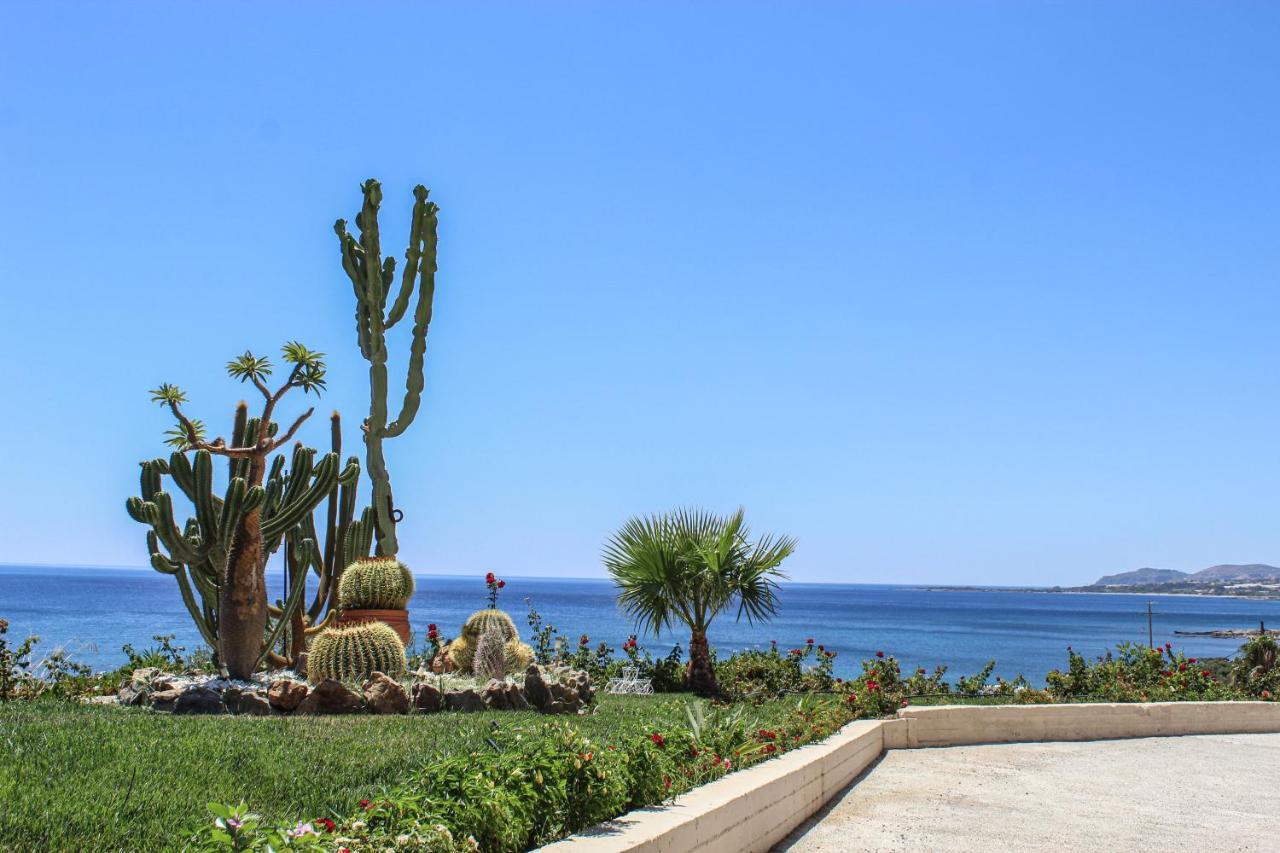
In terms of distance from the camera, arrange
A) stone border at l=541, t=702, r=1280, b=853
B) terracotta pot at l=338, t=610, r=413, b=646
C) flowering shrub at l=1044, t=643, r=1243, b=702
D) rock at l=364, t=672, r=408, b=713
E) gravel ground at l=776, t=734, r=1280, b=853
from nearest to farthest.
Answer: stone border at l=541, t=702, r=1280, b=853 → gravel ground at l=776, t=734, r=1280, b=853 → rock at l=364, t=672, r=408, b=713 → terracotta pot at l=338, t=610, r=413, b=646 → flowering shrub at l=1044, t=643, r=1243, b=702

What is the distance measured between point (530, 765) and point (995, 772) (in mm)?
6185

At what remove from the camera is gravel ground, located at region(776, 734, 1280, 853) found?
720 cm

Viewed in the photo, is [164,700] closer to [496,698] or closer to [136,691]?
[136,691]

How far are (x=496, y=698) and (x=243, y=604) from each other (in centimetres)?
292

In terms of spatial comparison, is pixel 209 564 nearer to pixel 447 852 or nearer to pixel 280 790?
pixel 280 790

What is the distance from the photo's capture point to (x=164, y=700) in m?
9.23

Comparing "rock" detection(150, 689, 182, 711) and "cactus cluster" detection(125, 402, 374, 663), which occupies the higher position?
"cactus cluster" detection(125, 402, 374, 663)

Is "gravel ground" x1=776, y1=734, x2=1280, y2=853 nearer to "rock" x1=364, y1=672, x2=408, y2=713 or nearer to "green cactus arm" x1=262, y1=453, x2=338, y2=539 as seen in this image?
"rock" x1=364, y1=672, x2=408, y2=713

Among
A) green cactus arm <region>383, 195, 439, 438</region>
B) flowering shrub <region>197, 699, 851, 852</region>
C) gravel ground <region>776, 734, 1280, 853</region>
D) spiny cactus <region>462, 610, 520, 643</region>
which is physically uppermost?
green cactus arm <region>383, 195, 439, 438</region>

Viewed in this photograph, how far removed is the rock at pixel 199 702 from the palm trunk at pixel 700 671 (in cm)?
636

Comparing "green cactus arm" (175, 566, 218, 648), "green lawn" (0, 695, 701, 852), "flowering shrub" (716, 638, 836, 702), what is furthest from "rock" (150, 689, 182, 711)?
"flowering shrub" (716, 638, 836, 702)

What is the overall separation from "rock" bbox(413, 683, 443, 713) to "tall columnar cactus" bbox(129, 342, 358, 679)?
225 cm

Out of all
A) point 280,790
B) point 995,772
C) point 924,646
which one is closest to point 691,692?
point 995,772

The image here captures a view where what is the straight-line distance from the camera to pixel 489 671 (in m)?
12.2
